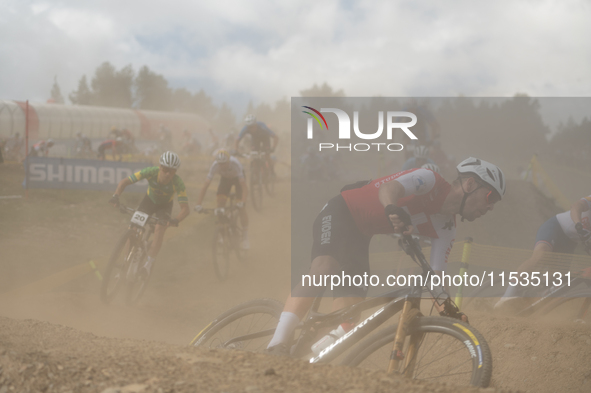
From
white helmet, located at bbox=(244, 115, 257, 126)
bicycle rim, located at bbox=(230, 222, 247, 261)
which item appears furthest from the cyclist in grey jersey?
white helmet, located at bbox=(244, 115, 257, 126)

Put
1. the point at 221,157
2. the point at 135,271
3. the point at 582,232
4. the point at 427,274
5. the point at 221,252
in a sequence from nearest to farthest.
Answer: the point at 427,274, the point at 582,232, the point at 135,271, the point at 221,157, the point at 221,252

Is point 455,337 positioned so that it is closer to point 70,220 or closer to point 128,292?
point 128,292

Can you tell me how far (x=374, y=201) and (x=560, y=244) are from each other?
397 cm

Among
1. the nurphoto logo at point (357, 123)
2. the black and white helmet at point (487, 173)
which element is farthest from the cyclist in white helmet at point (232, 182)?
the black and white helmet at point (487, 173)

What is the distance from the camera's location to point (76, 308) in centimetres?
689

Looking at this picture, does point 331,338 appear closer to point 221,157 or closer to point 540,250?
point 540,250

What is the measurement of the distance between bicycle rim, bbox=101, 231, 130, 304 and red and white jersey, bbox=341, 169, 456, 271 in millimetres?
4363

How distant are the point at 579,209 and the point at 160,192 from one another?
20.8ft

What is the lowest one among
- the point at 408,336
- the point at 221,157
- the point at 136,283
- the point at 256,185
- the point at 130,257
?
the point at 136,283

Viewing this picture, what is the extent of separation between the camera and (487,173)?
3.50m

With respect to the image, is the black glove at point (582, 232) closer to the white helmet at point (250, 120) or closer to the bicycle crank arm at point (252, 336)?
the bicycle crank arm at point (252, 336)

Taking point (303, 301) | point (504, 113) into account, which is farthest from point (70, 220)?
point (504, 113)

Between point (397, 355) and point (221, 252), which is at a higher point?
point (221, 252)

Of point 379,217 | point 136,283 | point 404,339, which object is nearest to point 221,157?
point 136,283
